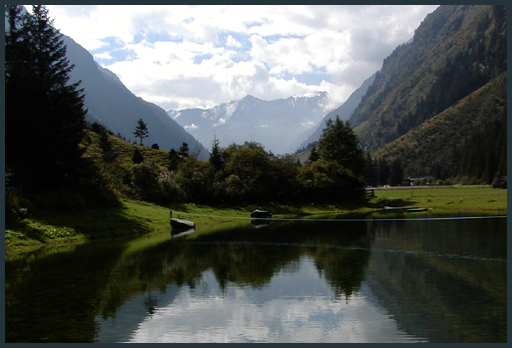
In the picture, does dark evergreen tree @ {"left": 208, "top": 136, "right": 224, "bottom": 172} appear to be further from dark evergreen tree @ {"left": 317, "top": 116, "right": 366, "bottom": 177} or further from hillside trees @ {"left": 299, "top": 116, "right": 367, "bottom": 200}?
dark evergreen tree @ {"left": 317, "top": 116, "right": 366, "bottom": 177}

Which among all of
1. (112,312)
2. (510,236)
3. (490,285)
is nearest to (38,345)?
(112,312)

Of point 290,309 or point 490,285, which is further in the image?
point 490,285

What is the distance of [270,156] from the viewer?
281 ft

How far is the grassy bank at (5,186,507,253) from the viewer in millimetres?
34625

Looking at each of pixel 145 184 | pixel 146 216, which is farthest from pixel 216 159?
pixel 146 216

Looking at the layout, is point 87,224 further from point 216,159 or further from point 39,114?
point 216,159

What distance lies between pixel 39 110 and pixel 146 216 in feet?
50.4

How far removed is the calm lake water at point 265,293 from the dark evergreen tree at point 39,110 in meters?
13.4

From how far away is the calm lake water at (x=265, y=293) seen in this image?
13758 millimetres

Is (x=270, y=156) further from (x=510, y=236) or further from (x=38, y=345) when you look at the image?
(x=38, y=345)

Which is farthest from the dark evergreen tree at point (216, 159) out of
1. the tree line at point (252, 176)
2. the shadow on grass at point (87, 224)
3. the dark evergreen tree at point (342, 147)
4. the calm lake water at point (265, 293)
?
the calm lake water at point (265, 293)

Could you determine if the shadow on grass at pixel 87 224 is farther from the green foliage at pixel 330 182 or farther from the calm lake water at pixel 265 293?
the green foliage at pixel 330 182

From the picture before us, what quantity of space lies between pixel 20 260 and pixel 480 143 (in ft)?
599

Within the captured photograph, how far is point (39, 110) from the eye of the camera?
140 feet
